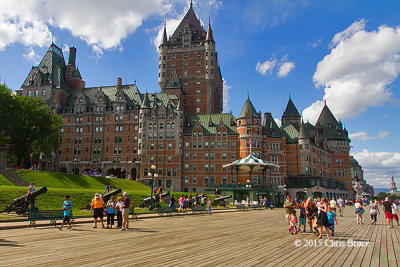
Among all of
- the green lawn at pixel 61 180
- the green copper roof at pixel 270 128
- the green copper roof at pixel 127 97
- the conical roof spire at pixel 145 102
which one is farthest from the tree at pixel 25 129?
the green copper roof at pixel 270 128

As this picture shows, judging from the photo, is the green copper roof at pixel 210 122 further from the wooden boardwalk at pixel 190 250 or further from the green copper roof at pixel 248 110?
the wooden boardwalk at pixel 190 250

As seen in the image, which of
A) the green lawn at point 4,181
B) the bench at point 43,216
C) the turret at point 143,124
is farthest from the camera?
the turret at point 143,124

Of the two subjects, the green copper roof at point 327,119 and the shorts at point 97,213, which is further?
the green copper roof at point 327,119

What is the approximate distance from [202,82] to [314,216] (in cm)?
7954

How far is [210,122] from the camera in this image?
271ft

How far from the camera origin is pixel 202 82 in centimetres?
9412

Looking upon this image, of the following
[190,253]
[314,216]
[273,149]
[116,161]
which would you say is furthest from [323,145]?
[190,253]

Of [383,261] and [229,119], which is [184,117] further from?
[383,261]

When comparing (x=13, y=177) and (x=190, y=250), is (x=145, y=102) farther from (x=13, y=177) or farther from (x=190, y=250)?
(x=190, y=250)

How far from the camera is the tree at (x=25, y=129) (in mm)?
57625

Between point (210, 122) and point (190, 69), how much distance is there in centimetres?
2171

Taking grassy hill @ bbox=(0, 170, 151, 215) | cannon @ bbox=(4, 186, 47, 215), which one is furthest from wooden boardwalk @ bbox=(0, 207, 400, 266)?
grassy hill @ bbox=(0, 170, 151, 215)

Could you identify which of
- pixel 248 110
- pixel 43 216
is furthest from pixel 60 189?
pixel 248 110

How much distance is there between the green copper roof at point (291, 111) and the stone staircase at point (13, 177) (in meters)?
76.1
